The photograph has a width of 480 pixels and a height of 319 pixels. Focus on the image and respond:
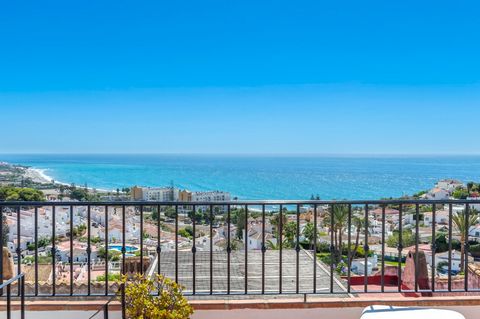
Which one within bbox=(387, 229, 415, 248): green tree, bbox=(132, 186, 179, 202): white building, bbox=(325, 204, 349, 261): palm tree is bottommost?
bbox=(387, 229, 415, 248): green tree

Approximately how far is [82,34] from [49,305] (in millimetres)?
17049

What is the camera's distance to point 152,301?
2566 millimetres

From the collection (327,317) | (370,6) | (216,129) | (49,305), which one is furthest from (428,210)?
(216,129)

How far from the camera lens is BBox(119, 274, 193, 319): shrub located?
2508 millimetres

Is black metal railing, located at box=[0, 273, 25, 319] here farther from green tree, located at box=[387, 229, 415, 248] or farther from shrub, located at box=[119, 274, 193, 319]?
green tree, located at box=[387, 229, 415, 248]

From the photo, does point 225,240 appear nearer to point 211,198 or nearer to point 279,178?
point 211,198

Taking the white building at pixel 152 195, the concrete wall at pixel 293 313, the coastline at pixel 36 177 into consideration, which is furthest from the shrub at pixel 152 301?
the coastline at pixel 36 177

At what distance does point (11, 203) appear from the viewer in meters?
2.92

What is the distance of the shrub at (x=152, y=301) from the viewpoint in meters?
2.51

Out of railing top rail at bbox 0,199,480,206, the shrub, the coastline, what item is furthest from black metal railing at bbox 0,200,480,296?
the coastline

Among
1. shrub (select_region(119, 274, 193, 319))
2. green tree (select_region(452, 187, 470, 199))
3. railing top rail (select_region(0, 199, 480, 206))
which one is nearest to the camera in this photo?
shrub (select_region(119, 274, 193, 319))

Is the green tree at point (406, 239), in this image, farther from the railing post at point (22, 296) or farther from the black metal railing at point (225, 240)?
the railing post at point (22, 296)

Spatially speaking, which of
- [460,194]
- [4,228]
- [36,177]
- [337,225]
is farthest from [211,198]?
[36,177]

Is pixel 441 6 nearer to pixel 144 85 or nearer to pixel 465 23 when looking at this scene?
pixel 465 23
